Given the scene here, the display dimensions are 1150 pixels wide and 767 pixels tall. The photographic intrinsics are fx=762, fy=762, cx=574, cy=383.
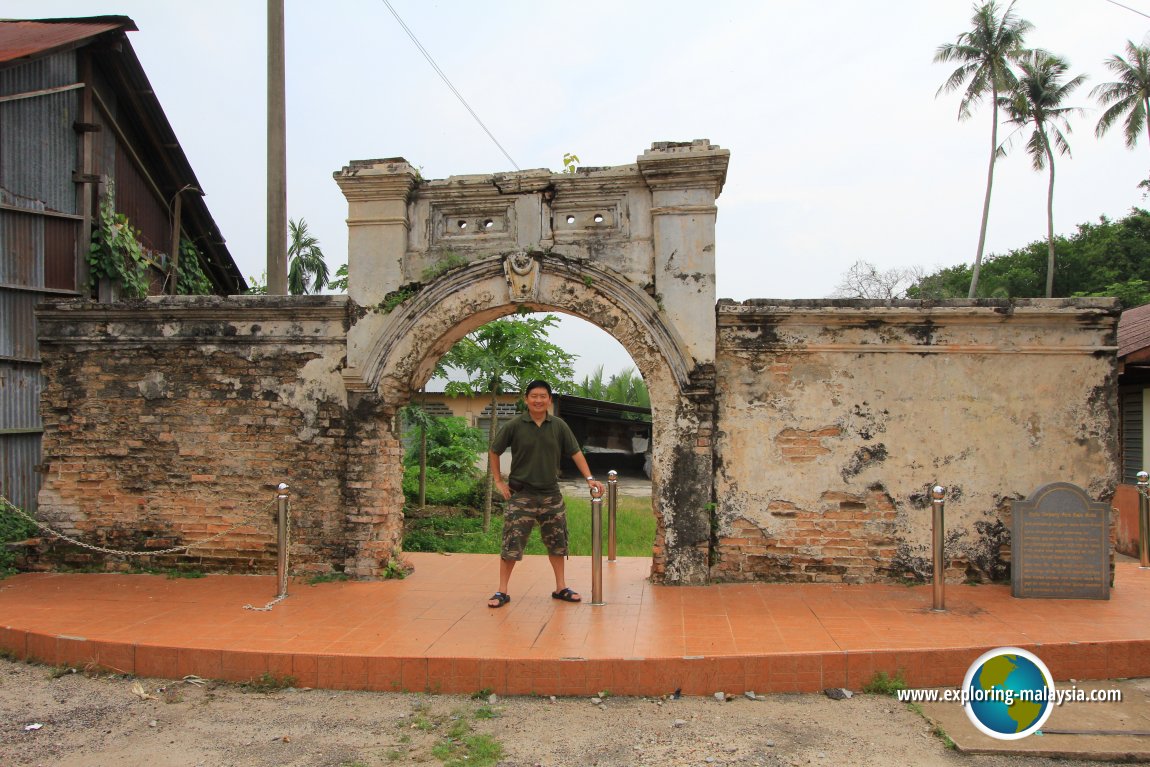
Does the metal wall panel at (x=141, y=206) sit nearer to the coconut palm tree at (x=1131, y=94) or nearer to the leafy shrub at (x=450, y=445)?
the leafy shrub at (x=450, y=445)

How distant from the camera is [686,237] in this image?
686cm

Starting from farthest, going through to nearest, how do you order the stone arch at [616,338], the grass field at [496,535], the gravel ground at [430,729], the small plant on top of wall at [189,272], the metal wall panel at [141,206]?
the small plant on top of wall at [189,272]
the metal wall panel at [141,206]
the grass field at [496,535]
the stone arch at [616,338]
the gravel ground at [430,729]

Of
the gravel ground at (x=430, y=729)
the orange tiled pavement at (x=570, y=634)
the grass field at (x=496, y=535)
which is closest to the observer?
the gravel ground at (x=430, y=729)

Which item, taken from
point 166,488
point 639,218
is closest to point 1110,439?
point 639,218

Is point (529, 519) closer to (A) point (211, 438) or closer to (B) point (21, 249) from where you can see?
(A) point (211, 438)

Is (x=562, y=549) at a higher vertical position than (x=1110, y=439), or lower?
lower

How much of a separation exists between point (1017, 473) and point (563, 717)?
4.62 meters

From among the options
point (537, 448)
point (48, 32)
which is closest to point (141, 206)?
point (48, 32)

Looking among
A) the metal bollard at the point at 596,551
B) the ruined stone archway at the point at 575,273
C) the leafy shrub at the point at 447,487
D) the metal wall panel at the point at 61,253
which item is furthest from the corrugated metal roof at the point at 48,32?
the leafy shrub at the point at 447,487

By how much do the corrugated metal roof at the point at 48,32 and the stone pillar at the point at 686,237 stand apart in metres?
7.25

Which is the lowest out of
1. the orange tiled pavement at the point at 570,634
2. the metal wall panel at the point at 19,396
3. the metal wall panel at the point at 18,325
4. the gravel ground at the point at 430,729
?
the gravel ground at the point at 430,729

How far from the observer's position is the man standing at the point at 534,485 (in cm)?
618

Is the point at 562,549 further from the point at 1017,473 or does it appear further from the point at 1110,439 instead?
the point at 1110,439

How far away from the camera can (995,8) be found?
25672mm
